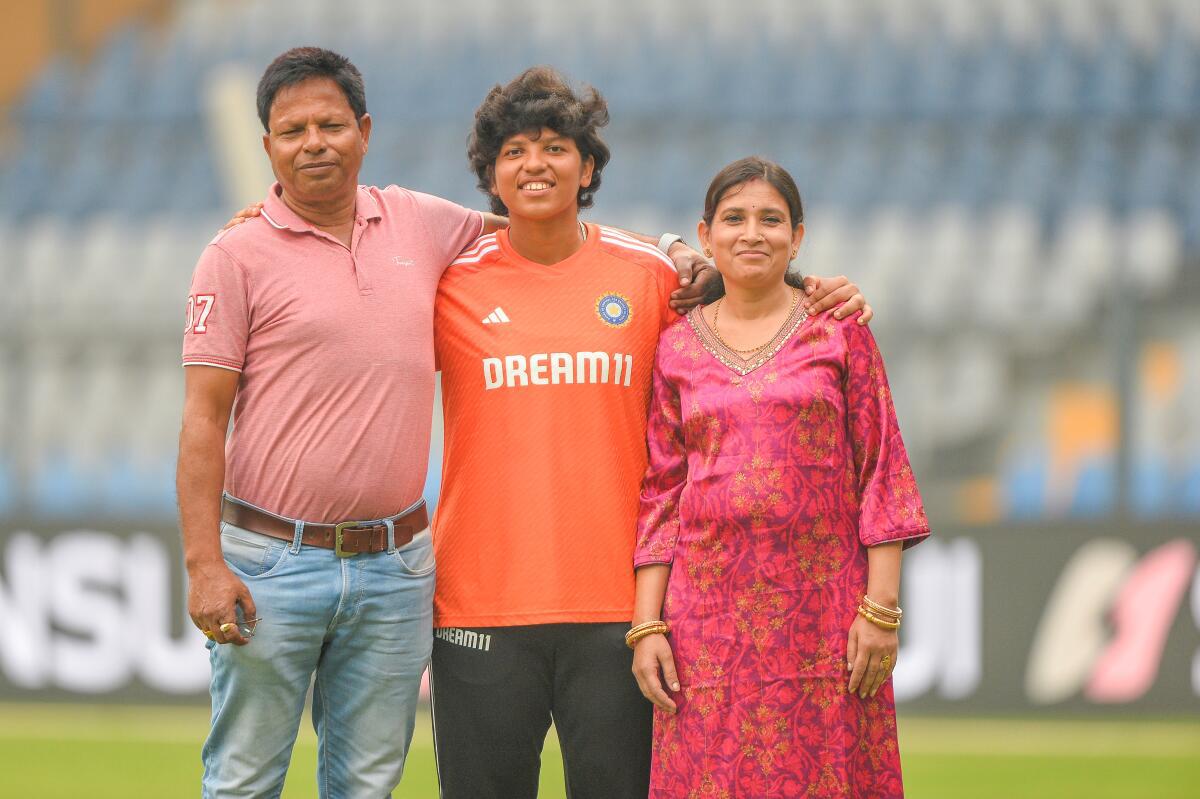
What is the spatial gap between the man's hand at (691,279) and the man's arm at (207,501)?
2.87ft

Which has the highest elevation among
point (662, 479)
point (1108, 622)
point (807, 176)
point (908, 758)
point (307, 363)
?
point (807, 176)

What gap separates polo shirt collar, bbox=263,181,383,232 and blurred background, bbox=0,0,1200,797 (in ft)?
10.4

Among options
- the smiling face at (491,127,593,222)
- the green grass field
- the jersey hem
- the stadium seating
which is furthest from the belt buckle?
the stadium seating

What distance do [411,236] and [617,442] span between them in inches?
22.5

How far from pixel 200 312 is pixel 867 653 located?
135 cm

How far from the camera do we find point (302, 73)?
285 cm

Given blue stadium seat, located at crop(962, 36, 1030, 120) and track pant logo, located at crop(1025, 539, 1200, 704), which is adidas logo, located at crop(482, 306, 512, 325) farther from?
blue stadium seat, located at crop(962, 36, 1030, 120)

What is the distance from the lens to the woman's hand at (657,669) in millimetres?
2801

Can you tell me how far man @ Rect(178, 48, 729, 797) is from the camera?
2.80 meters

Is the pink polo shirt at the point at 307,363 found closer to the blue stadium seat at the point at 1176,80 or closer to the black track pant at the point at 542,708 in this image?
the black track pant at the point at 542,708

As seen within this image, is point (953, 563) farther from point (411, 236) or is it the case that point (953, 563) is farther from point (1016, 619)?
point (411, 236)

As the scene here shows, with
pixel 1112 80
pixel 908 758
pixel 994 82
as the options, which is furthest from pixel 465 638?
pixel 1112 80

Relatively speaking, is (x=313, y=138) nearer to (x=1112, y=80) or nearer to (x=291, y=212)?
(x=291, y=212)

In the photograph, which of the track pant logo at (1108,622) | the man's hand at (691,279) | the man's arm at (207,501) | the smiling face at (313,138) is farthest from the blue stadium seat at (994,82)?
the man's arm at (207,501)
